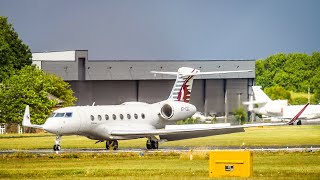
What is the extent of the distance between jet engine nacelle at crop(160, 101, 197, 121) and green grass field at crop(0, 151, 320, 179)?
12954 millimetres

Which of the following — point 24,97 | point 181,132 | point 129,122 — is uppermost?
point 24,97

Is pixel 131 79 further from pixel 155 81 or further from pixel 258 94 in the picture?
pixel 258 94

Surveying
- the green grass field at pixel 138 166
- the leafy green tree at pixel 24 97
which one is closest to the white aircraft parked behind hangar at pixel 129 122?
the green grass field at pixel 138 166

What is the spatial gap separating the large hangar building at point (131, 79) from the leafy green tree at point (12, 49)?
22.4ft

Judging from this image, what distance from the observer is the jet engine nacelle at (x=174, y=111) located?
7425 centimetres

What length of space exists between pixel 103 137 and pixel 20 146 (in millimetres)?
9526

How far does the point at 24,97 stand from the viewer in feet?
362

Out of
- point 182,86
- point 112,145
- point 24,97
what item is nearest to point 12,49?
point 24,97

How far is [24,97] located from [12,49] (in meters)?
27.9

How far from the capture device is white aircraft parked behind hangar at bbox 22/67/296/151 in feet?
226

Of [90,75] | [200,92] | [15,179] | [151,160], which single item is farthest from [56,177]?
[200,92]

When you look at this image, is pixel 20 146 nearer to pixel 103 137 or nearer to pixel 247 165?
pixel 103 137

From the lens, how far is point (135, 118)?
2889 inches

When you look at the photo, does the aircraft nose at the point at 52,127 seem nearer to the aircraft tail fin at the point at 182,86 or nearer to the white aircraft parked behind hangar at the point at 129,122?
the white aircraft parked behind hangar at the point at 129,122
